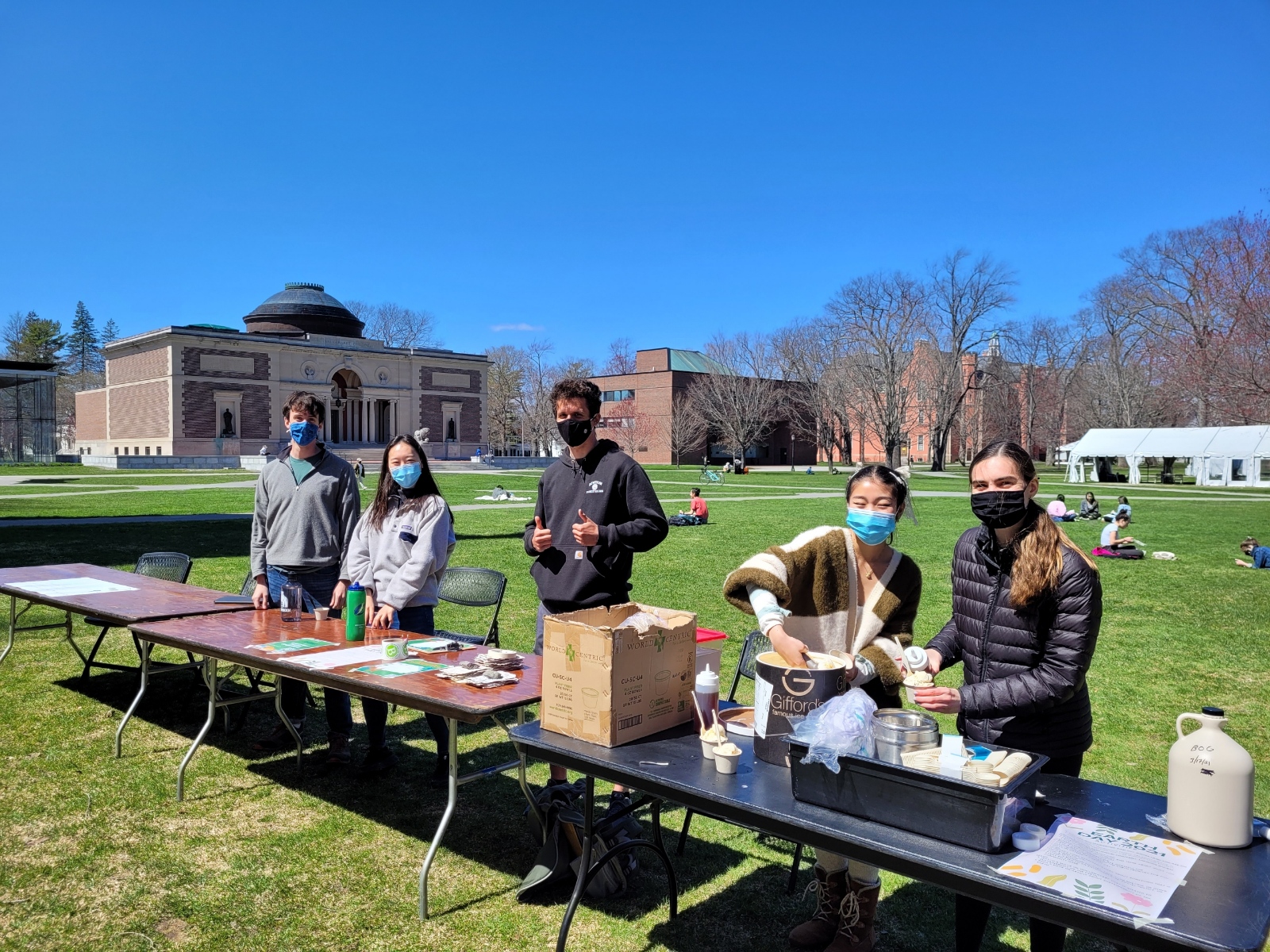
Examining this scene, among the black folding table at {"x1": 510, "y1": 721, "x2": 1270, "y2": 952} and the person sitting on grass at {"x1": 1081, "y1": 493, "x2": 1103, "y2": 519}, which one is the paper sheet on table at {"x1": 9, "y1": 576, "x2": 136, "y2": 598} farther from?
the person sitting on grass at {"x1": 1081, "y1": 493, "x2": 1103, "y2": 519}

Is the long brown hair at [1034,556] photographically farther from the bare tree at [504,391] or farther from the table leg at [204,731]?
the bare tree at [504,391]

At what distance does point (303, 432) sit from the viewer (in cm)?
543

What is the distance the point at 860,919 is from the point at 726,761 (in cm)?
105

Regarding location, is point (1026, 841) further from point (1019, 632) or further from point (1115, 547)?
point (1115, 547)

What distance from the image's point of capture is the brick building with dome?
60000 mm

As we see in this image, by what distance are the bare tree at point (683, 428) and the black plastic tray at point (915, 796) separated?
71.9m

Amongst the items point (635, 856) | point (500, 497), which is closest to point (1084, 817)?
point (635, 856)

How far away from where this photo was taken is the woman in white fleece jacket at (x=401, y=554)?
202 inches

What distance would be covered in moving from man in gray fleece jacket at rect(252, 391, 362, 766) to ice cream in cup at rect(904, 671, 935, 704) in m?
3.68

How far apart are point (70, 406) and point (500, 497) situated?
87919mm

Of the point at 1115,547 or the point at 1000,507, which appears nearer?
the point at 1000,507

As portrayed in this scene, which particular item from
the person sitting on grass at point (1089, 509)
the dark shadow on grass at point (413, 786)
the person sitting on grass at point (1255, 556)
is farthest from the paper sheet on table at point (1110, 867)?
the person sitting on grass at point (1089, 509)

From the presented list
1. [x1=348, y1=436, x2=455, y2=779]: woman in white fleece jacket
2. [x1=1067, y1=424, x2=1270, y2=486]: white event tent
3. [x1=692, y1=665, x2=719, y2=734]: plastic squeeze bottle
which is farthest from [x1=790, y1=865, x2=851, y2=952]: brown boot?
[x1=1067, y1=424, x2=1270, y2=486]: white event tent

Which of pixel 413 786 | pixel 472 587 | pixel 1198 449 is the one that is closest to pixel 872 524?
pixel 413 786
